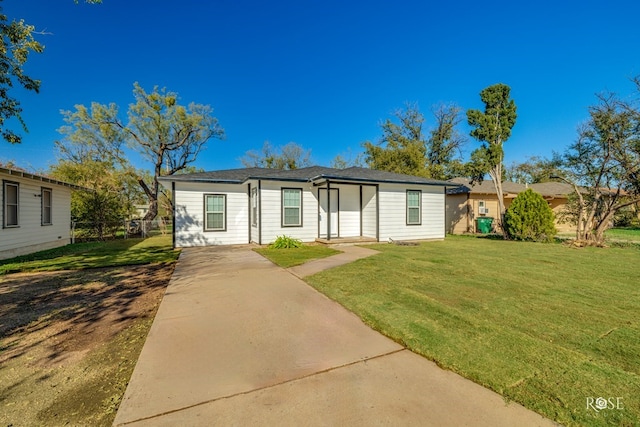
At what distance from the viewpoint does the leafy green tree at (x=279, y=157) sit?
33.6 m

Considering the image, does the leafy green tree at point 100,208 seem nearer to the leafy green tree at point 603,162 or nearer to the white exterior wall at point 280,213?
the white exterior wall at point 280,213

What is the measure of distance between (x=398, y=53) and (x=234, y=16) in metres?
9.33

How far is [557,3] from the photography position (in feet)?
31.1

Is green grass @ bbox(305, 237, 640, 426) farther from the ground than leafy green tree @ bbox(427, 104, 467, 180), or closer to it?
closer to it

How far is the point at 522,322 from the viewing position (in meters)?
3.38

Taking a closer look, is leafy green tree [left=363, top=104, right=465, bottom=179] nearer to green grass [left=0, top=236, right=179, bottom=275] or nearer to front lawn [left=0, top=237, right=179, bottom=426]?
green grass [left=0, top=236, right=179, bottom=275]

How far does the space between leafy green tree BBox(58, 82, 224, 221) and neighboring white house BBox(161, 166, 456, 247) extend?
12.6 m

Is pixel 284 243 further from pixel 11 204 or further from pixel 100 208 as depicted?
pixel 100 208

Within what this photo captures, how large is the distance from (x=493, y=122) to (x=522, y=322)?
13.9 metres

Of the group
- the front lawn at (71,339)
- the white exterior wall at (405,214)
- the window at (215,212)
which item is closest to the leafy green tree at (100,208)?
the window at (215,212)

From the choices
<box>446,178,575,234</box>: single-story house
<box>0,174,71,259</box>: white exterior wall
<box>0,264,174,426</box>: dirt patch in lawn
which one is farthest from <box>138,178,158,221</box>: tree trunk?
<box>446,178,575,234</box>: single-story house

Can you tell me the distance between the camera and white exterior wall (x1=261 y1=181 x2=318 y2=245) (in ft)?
35.2

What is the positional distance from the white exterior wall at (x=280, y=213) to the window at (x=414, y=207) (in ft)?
14.0

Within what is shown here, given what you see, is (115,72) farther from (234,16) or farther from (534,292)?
(534,292)
